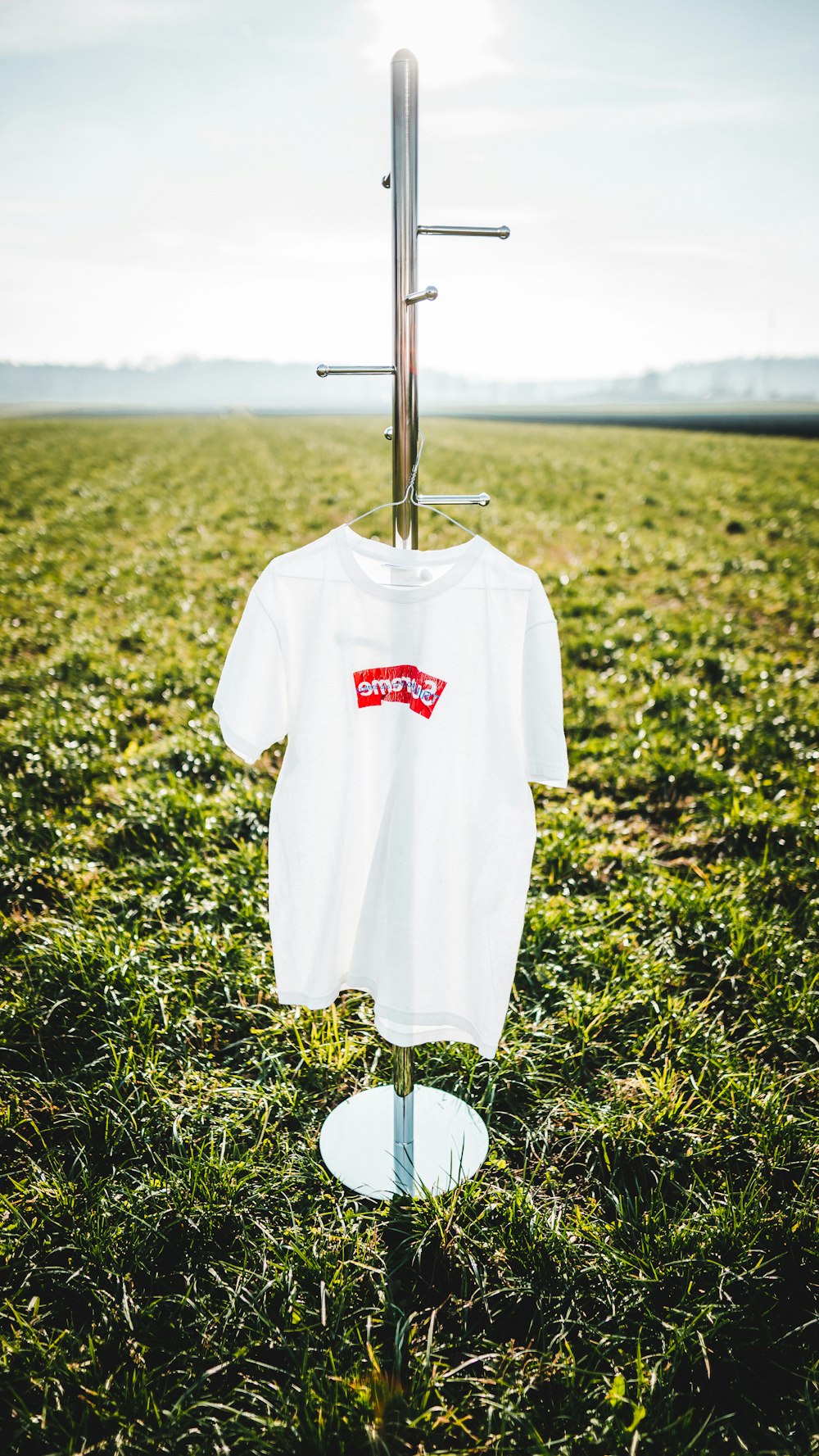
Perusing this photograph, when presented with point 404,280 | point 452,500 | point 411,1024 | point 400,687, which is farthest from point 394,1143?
point 404,280

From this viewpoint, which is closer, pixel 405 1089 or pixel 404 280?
pixel 404 280

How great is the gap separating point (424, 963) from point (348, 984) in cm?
26

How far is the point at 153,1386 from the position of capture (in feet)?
6.64

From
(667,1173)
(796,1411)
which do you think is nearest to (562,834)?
(667,1173)

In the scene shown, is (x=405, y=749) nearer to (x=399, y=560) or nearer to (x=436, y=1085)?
(x=399, y=560)

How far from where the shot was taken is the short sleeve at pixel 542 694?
2115 millimetres

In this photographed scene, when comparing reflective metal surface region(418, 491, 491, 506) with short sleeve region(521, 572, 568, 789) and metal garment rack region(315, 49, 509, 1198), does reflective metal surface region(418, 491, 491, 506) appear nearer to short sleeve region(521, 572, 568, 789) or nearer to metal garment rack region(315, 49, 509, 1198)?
metal garment rack region(315, 49, 509, 1198)

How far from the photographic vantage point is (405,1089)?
8.49ft

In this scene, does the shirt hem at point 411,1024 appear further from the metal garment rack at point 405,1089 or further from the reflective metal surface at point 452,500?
the reflective metal surface at point 452,500

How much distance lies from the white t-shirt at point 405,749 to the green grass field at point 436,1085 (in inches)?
28.1

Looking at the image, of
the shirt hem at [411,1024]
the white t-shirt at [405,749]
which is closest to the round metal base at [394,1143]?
the shirt hem at [411,1024]

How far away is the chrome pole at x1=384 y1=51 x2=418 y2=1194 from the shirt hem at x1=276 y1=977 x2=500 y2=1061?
1.26 m

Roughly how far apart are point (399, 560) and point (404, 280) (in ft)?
2.21

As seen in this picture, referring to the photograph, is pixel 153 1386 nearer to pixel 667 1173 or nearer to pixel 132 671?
pixel 667 1173
